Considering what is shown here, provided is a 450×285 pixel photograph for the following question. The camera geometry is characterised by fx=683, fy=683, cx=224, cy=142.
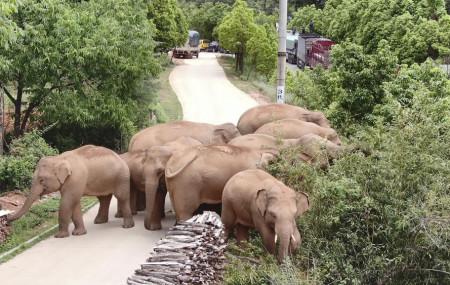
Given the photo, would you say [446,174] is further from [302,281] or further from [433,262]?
[302,281]

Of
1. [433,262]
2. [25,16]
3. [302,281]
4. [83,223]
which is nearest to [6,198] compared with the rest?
[83,223]

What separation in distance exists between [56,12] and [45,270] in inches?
360

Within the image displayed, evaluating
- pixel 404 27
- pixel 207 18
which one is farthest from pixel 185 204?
pixel 207 18

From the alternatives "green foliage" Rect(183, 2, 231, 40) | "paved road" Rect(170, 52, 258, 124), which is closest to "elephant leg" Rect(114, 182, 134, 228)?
"paved road" Rect(170, 52, 258, 124)

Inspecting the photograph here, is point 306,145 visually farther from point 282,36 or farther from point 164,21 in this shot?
point 164,21

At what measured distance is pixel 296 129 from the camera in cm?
1648

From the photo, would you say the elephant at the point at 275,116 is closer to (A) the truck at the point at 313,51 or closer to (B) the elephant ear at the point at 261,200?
(B) the elephant ear at the point at 261,200

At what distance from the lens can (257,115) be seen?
18.2 metres

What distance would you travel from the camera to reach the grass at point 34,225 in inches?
515

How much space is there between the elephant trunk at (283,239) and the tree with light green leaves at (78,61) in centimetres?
864

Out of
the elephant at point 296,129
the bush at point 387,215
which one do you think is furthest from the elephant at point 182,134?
the bush at point 387,215

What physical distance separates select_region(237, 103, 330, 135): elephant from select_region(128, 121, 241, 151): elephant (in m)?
1.69

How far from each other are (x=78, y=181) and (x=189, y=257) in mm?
4416

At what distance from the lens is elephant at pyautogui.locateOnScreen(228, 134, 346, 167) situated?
13.6 meters
